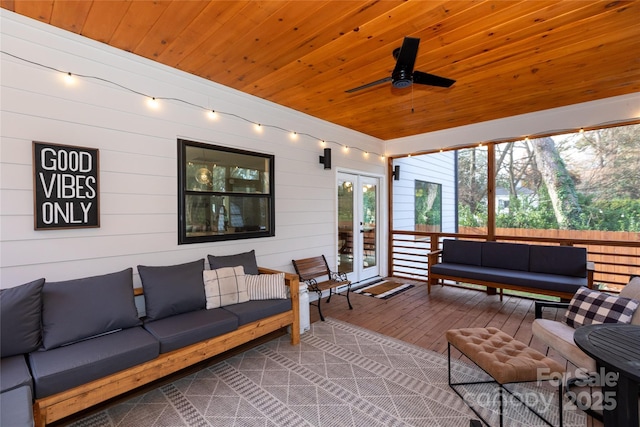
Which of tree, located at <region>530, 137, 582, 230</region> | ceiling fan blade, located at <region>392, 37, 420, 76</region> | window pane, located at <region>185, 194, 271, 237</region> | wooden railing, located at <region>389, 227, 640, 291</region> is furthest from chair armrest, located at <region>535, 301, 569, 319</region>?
window pane, located at <region>185, 194, 271, 237</region>

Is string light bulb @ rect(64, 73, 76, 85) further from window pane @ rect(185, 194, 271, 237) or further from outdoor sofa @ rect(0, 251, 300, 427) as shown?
outdoor sofa @ rect(0, 251, 300, 427)

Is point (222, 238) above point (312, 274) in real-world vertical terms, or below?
above

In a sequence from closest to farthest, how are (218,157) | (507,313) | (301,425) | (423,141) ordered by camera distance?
(301,425) < (218,157) < (507,313) < (423,141)

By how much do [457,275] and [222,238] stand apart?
352 centimetres

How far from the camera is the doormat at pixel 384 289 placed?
4984 mm

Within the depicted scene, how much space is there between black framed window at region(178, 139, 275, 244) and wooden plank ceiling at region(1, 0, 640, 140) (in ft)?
2.78

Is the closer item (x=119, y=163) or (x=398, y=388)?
(x=398, y=388)

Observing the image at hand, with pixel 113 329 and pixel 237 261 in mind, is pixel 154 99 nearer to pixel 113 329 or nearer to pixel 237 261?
pixel 237 261

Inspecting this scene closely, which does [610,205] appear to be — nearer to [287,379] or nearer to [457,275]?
[457,275]

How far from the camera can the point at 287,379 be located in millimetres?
2555

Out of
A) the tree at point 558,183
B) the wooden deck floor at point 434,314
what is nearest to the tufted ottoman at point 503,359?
the wooden deck floor at point 434,314

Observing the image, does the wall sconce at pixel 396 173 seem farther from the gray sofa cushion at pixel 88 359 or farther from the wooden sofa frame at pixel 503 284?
the gray sofa cushion at pixel 88 359

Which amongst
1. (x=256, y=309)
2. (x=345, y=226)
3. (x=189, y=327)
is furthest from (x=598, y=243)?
(x=189, y=327)

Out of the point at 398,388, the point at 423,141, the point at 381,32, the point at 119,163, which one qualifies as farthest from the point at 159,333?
the point at 423,141
